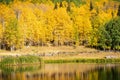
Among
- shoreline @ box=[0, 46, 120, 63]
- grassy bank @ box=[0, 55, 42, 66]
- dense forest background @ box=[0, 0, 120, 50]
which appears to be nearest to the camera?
grassy bank @ box=[0, 55, 42, 66]

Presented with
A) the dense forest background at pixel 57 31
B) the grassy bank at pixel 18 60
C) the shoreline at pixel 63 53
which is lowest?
the shoreline at pixel 63 53

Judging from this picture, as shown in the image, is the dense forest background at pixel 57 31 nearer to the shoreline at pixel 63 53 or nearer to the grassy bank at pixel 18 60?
the shoreline at pixel 63 53

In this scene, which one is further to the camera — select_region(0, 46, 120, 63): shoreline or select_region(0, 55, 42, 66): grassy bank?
select_region(0, 46, 120, 63): shoreline

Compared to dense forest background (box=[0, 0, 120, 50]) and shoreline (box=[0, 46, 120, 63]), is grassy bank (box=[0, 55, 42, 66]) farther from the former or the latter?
dense forest background (box=[0, 0, 120, 50])

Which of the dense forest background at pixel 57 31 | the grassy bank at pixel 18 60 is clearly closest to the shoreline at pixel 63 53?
the dense forest background at pixel 57 31

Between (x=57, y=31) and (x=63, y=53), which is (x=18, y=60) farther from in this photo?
(x=57, y=31)

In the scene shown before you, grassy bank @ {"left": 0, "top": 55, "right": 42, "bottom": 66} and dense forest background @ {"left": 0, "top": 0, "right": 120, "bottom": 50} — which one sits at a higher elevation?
dense forest background @ {"left": 0, "top": 0, "right": 120, "bottom": 50}

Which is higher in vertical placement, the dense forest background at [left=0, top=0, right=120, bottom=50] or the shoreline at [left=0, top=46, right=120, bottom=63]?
the dense forest background at [left=0, top=0, right=120, bottom=50]

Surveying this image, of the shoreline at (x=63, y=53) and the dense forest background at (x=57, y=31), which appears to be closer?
the shoreline at (x=63, y=53)

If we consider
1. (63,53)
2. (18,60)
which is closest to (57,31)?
(63,53)

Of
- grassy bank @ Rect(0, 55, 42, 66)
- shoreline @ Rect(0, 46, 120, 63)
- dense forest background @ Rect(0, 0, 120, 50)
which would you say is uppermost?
dense forest background @ Rect(0, 0, 120, 50)

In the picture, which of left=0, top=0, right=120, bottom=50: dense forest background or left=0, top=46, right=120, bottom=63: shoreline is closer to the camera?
left=0, top=46, right=120, bottom=63: shoreline

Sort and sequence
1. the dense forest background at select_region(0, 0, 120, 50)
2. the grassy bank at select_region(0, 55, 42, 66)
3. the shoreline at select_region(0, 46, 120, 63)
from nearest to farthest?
the grassy bank at select_region(0, 55, 42, 66)
the shoreline at select_region(0, 46, 120, 63)
the dense forest background at select_region(0, 0, 120, 50)

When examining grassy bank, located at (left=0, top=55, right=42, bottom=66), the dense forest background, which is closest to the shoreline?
the dense forest background
